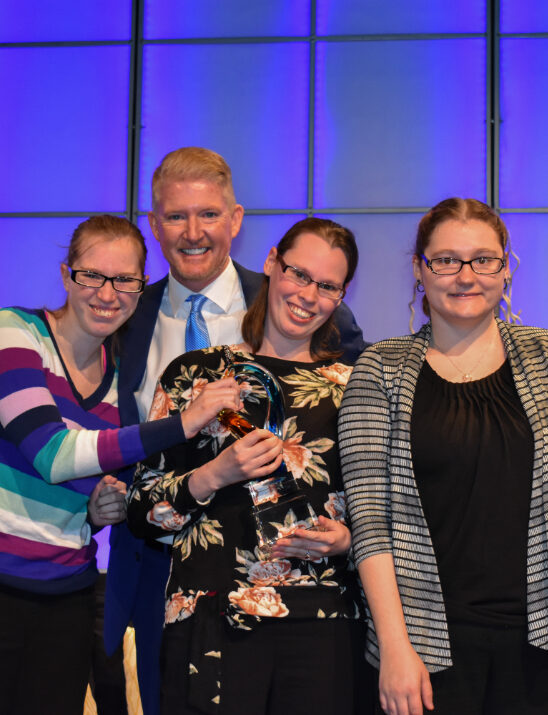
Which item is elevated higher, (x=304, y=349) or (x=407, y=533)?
(x=304, y=349)

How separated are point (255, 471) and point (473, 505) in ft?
1.42

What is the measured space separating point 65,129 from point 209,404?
326cm

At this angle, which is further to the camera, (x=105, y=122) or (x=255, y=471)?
(x=105, y=122)

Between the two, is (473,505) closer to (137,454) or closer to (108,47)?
(137,454)

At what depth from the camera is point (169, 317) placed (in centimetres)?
254

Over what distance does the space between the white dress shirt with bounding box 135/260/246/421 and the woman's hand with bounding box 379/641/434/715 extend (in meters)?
1.03

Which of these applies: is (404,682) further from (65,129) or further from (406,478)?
(65,129)

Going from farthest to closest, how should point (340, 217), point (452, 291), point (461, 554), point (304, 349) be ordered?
point (340, 217) → point (304, 349) → point (452, 291) → point (461, 554)

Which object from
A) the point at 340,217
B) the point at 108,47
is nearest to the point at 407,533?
the point at 340,217

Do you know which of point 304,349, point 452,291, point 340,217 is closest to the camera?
point 452,291

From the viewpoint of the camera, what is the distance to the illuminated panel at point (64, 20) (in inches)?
181

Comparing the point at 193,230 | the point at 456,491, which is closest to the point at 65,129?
the point at 193,230

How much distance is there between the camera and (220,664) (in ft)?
5.42

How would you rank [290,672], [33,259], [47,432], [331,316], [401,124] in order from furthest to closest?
[33,259] < [401,124] < [331,316] < [47,432] < [290,672]
